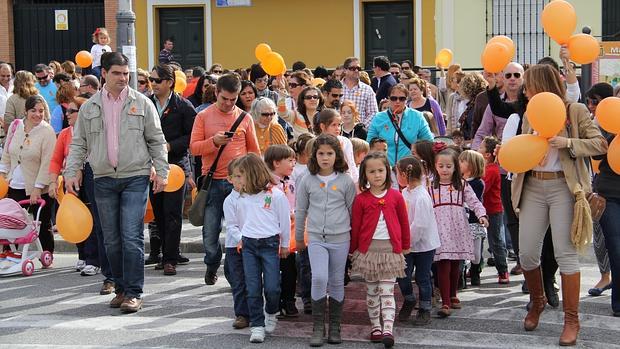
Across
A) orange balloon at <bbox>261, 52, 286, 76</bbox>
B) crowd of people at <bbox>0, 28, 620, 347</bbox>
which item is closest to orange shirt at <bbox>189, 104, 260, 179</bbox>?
crowd of people at <bbox>0, 28, 620, 347</bbox>

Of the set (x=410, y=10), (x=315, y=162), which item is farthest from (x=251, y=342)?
(x=410, y=10)

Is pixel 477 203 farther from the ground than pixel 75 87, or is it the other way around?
pixel 75 87

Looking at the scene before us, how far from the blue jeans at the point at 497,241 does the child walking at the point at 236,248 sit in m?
2.95

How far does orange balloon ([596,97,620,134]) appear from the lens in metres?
8.24

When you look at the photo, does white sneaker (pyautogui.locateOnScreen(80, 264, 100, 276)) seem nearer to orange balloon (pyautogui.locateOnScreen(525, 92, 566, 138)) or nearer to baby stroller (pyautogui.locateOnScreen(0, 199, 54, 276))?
baby stroller (pyautogui.locateOnScreen(0, 199, 54, 276))

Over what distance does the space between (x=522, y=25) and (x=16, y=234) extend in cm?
1459

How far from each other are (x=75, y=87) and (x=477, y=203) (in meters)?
5.12

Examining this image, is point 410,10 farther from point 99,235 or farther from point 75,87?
point 99,235

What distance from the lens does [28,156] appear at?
1162cm

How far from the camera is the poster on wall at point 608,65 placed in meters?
15.9

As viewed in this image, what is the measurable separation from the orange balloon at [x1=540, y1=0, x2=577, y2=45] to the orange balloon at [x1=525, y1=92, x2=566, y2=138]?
123cm

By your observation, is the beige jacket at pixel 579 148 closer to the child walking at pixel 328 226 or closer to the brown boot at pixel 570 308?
the brown boot at pixel 570 308

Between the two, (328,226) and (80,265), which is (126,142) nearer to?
(328,226)

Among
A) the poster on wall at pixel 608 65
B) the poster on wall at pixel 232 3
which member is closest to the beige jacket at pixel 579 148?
the poster on wall at pixel 608 65
